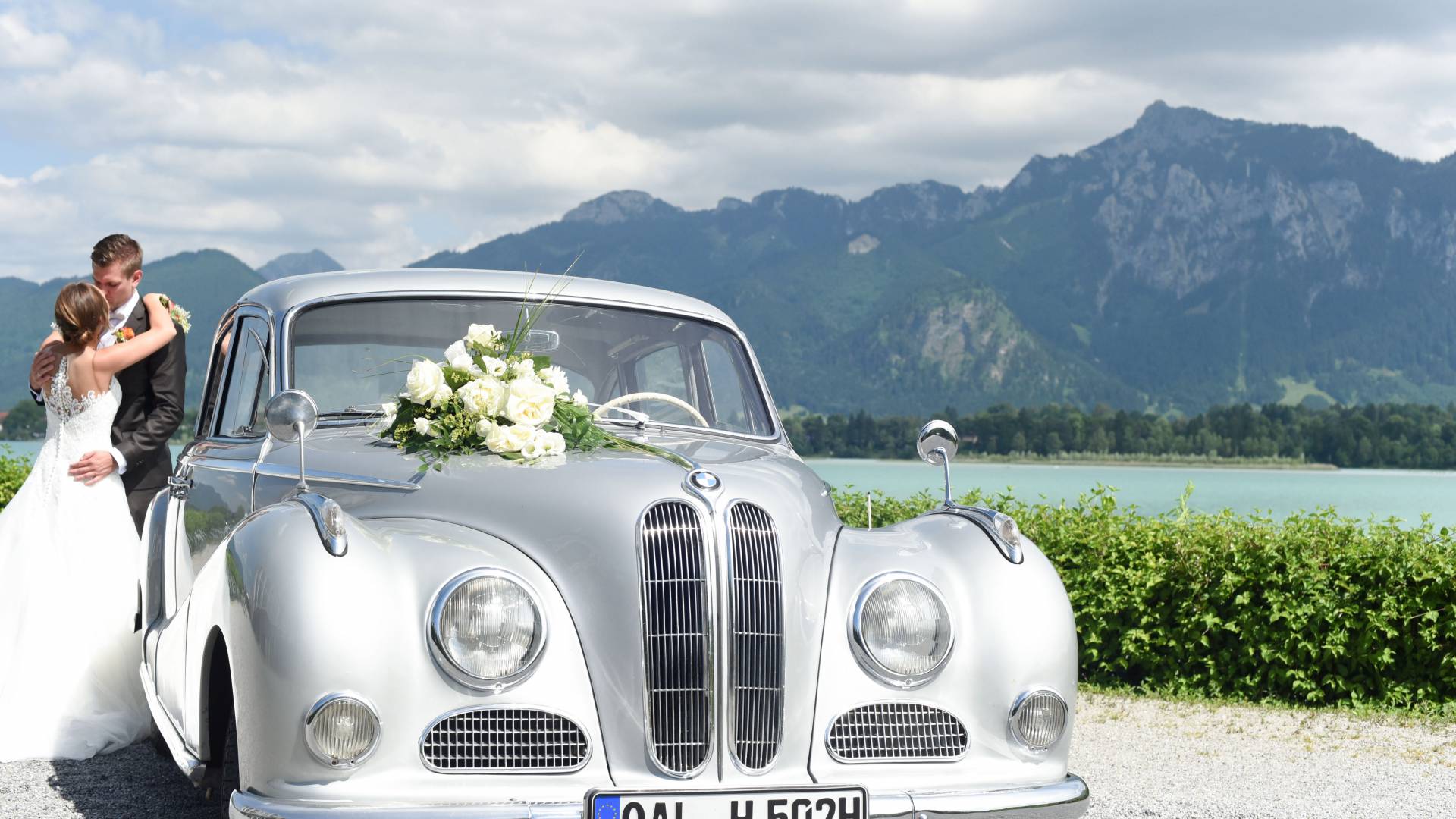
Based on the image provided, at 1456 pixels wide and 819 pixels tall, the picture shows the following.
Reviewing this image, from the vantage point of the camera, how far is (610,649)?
3.68 metres

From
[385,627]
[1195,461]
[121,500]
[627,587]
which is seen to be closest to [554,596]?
[627,587]

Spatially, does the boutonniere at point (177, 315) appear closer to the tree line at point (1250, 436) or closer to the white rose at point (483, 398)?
the white rose at point (483, 398)

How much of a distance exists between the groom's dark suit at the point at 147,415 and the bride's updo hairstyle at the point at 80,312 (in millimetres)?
295

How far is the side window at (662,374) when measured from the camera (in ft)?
18.9

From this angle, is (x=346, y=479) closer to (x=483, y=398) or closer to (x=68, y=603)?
(x=483, y=398)

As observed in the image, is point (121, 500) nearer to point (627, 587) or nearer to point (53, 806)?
point (53, 806)

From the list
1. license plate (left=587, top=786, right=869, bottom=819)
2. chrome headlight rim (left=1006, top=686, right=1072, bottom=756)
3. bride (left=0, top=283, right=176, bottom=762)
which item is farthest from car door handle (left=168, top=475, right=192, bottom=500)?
chrome headlight rim (left=1006, top=686, right=1072, bottom=756)

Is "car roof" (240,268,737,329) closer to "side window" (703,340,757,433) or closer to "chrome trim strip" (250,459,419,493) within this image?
"side window" (703,340,757,433)

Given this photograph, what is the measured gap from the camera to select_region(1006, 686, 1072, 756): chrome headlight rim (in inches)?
157

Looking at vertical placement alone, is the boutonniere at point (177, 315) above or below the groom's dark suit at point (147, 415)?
above

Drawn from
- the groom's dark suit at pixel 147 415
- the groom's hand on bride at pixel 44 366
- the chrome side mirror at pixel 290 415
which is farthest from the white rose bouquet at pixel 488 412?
the groom's hand on bride at pixel 44 366

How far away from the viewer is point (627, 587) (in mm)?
3688

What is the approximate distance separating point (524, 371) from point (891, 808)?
79.5 inches

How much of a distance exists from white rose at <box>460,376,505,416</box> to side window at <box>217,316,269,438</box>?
47.5 inches
